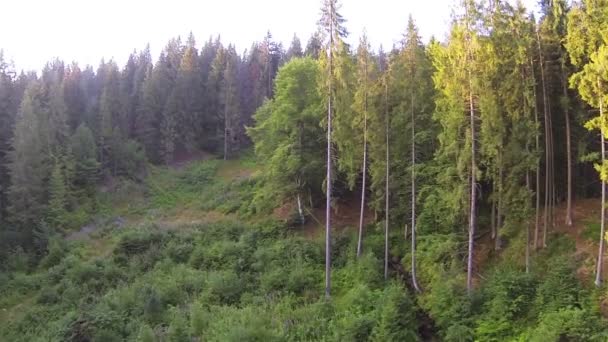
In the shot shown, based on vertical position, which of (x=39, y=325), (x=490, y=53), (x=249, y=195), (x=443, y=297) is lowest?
(x=39, y=325)

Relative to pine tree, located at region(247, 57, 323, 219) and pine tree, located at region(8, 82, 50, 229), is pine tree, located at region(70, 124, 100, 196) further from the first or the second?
pine tree, located at region(247, 57, 323, 219)

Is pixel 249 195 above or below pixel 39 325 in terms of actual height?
above

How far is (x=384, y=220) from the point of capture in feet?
98.9

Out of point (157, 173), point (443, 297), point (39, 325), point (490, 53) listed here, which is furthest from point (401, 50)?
point (157, 173)

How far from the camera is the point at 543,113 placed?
27688mm

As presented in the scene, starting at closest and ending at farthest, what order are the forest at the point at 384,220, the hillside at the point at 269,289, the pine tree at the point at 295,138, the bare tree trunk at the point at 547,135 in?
1. the hillside at the point at 269,289
2. the forest at the point at 384,220
3. the bare tree trunk at the point at 547,135
4. the pine tree at the point at 295,138

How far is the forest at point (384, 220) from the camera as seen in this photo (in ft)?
70.0

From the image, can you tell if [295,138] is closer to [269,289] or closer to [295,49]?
[269,289]

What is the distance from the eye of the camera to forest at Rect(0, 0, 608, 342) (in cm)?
2133

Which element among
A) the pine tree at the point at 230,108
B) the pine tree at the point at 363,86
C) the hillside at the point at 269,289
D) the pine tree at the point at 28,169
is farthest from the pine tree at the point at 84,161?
the pine tree at the point at 363,86

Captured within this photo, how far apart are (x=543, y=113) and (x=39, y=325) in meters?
27.7

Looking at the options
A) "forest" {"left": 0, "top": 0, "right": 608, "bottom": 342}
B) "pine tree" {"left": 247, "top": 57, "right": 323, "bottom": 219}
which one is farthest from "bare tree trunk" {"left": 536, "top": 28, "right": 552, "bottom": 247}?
"pine tree" {"left": 247, "top": 57, "right": 323, "bottom": 219}

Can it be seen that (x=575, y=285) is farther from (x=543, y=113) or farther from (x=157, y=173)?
(x=157, y=173)

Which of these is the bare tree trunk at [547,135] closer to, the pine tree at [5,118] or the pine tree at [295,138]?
the pine tree at [295,138]
